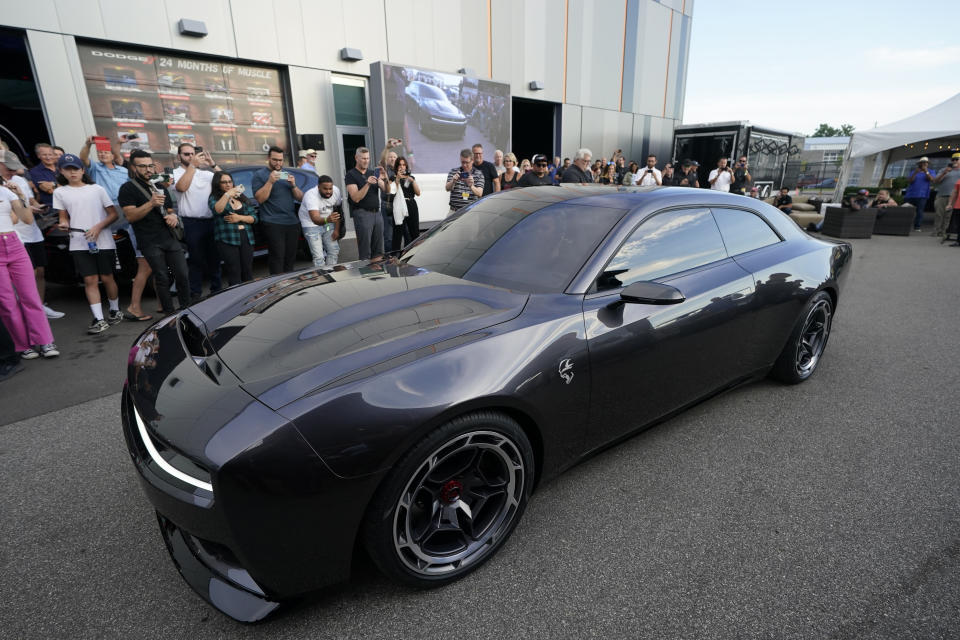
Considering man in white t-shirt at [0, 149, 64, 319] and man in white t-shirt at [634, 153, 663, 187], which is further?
man in white t-shirt at [634, 153, 663, 187]

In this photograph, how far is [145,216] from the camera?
199 inches

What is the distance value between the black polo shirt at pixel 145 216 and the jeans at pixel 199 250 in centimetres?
41

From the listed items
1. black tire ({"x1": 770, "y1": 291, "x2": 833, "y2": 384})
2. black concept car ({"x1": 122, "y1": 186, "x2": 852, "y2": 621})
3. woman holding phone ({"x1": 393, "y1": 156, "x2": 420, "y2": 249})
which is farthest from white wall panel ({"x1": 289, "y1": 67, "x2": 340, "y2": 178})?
black tire ({"x1": 770, "y1": 291, "x2": 833, "y2": 384})

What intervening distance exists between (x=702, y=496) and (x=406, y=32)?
12.5 m

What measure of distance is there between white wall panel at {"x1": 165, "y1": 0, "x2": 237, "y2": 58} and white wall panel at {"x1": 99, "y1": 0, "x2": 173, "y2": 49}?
0.41 feet

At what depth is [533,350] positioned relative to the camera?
1.98 meters

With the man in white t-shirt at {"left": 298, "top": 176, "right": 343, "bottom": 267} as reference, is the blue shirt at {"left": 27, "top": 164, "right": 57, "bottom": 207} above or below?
above

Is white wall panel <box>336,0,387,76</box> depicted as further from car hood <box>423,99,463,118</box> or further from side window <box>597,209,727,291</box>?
side window <box>597,209,727,291</box>

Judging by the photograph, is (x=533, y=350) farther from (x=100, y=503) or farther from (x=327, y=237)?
(x=327, y=237)

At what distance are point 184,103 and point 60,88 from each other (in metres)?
1.85

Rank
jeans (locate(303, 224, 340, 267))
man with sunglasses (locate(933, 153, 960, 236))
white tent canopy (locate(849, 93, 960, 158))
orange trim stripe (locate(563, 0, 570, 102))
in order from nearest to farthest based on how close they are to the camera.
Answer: jeans (locate(303, 224, 340, 267)) < man with sunglasses (locate(933, 153, 960, 236)) < white tent canopy (locate(849, 93, 960, 158)) < orange trim stripe (locate(563, 0, 570, 102))

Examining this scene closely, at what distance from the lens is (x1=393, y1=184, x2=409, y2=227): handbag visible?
714cm

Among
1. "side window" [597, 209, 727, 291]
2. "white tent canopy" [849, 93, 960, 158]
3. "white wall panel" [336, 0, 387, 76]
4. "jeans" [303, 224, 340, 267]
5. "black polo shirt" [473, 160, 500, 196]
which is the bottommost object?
"jeans" [303, 224, 340, 267]

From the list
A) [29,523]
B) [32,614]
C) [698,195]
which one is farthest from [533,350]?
[29,523]
